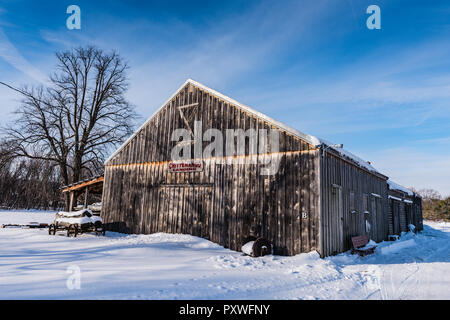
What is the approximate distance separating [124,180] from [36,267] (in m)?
8.54

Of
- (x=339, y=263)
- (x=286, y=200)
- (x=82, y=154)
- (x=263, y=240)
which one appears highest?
(x=82, y=154)

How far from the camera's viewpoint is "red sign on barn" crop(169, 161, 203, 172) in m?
13.0

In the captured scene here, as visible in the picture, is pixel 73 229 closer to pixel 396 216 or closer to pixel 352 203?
pixel 352 203

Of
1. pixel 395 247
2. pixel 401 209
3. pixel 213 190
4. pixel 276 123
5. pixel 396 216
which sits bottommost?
pixel 395 247

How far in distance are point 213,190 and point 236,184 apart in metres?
1.18

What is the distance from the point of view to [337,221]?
1120 centimetres

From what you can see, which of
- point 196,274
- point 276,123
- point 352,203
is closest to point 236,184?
point 276,123

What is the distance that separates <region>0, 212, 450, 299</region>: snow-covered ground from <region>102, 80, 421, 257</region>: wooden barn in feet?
3.61

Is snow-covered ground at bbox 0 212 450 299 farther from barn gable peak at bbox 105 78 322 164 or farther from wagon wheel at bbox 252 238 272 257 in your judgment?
barn gable peak at bbox 105 78 322 164

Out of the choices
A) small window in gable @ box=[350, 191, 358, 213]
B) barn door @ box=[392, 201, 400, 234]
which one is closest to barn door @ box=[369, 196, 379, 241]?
small window in gable @ box=[350, 191, 358, 213]

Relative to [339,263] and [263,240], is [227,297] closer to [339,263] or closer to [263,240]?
[263,240]

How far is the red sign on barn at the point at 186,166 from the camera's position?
13025 millimetres
